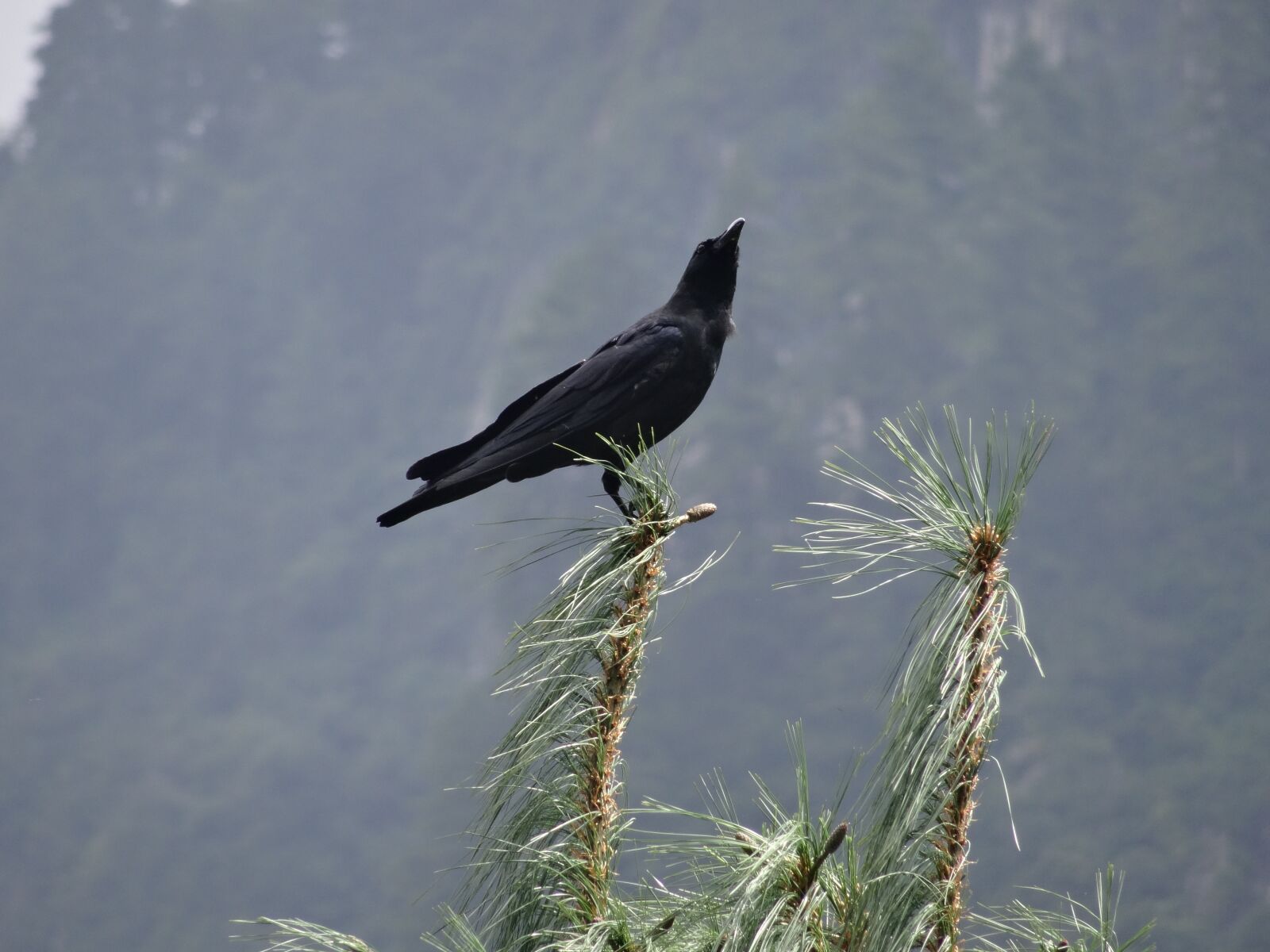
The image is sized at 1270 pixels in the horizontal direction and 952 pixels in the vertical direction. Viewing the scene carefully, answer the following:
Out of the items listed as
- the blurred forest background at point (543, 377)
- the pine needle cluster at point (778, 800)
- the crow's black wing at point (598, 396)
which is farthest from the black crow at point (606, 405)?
the blurred forest background at point (543, 377)

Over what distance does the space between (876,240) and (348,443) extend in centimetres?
5044

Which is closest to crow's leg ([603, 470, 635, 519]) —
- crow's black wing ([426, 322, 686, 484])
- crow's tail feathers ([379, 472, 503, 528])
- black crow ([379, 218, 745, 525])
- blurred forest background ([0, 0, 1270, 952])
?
black crow ([379, 218, 745, 525])

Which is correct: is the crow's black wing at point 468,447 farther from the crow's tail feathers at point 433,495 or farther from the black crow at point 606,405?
the crow's tail feathers at point 433,495

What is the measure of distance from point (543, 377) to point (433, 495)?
221ft

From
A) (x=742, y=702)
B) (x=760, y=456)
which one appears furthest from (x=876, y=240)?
(x=742, y=702)

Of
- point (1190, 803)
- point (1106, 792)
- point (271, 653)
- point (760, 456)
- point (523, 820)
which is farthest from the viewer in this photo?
point (271, 653)

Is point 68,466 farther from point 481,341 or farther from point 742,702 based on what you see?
point 742,702

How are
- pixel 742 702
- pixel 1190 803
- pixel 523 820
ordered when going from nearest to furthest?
pixel 523 820 → pixel 1190 803 → pixel 742 702

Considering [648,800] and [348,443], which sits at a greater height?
[348,443]

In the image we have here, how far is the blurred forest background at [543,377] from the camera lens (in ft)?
207

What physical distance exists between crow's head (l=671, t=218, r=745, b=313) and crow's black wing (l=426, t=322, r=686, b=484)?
365 mm

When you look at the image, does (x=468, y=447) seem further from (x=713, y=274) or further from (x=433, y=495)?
(x=713, y=274)

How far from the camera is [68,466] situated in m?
106

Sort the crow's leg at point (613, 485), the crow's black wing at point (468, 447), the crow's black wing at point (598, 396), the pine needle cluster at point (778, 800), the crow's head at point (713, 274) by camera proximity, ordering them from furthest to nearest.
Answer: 1. the crow's head at point (713, 274)
2. the crow's black wing at point (598, 396)
3. the crow's black wing at point (468, 447)
4. the crow's leg at point (613, 485)
5. the pine needle cluster at point (778, 800)
